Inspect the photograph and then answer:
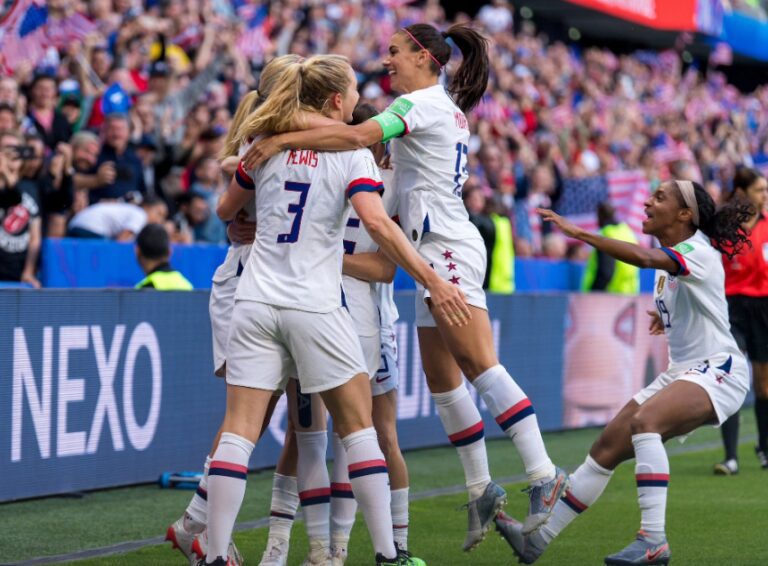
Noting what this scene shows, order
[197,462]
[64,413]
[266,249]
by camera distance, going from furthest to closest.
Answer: [197,462], [64,413], [266,249]

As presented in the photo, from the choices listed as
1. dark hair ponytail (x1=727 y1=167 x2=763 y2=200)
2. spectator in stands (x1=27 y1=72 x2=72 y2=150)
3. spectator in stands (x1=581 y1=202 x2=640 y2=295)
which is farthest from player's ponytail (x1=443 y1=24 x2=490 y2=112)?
spectator in stands (x1=581 y1=202 x2=640 y2=295)

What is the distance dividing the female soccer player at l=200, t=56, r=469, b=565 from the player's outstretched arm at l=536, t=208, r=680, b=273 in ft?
2.90

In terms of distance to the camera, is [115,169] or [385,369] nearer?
[385,369]

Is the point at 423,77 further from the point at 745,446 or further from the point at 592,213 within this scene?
the point at 592,213

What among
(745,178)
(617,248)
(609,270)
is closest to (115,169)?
(745,178)

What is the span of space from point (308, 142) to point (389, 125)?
0.57m

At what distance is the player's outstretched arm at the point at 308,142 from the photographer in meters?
5.10

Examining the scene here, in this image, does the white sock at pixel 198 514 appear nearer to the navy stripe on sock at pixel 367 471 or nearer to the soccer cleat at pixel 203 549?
the soccer cleat at pixel 203 549

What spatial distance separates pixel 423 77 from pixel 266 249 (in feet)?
4.42

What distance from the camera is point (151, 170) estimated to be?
12.1 metres

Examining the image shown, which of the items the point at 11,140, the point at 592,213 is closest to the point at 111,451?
the point at 11,140

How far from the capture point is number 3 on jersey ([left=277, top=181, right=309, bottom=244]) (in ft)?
16.6

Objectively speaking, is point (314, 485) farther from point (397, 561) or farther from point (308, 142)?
point (308, 142)

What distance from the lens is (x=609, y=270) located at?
14.3m
